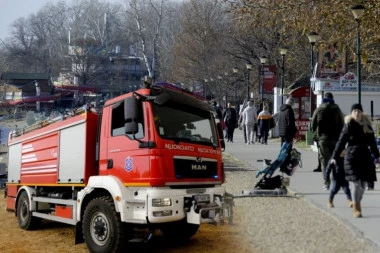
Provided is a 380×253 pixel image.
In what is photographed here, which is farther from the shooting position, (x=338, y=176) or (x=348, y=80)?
(x=348, y=80)

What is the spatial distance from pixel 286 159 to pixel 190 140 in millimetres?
4372

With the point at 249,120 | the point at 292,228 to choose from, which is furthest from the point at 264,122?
the point at 292,228

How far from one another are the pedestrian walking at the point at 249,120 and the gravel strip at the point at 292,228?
13484 millimetres

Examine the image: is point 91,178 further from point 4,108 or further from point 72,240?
point 4,108

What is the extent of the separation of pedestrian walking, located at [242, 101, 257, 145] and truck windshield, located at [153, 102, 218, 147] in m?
16.6

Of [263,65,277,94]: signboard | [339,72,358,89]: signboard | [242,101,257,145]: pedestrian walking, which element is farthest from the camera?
[263,65,277,94]: signboard

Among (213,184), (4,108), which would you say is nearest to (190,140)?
(213,184)

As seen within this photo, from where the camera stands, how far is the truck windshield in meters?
7.71

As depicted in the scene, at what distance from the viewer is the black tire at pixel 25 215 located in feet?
34.0

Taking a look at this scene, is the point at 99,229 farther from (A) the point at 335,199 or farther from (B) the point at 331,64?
(B) the point at 331,64

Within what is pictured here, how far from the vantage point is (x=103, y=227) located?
7758 millimetres

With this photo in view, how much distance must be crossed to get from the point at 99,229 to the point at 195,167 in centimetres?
158

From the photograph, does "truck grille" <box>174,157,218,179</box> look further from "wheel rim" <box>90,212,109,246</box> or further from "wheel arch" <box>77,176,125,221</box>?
Answer: "wheel rim" <box>90,212,109,246</box>

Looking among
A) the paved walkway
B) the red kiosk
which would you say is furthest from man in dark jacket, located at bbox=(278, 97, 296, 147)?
the red kiosk
